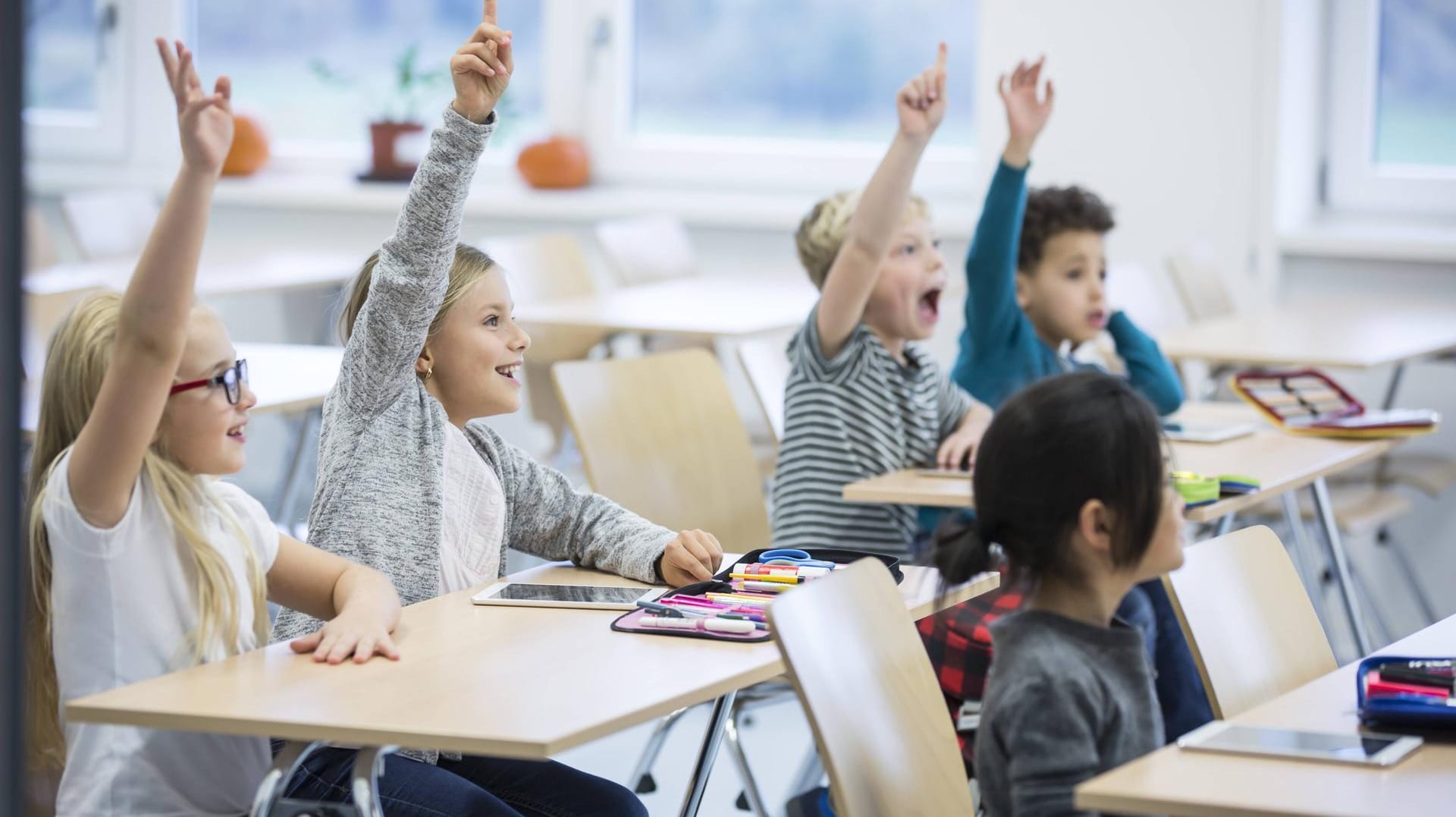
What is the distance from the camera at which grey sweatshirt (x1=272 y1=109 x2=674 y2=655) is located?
1.85 metres

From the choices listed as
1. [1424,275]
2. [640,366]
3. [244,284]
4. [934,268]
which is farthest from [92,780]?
[1424,275]

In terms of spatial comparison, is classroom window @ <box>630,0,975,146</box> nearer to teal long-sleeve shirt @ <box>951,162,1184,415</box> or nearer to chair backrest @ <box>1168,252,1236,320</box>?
chair backrest @ <box>1168,252,1236,320</box>

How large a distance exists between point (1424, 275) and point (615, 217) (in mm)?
2466

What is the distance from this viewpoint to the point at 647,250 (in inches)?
191

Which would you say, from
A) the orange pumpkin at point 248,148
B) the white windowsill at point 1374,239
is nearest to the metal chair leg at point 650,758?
the white windowsill at point 1374,239

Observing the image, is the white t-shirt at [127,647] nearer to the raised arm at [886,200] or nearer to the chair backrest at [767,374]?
the raised arm at [886,200]

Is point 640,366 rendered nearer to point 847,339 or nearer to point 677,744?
point 847,339

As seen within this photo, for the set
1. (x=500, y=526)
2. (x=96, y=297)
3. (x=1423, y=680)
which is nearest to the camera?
(x=1423, y=680)

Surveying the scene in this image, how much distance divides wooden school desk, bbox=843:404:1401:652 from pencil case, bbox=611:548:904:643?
314 mm

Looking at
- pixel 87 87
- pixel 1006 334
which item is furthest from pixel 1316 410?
pixel 87 87

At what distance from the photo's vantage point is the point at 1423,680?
1492mm

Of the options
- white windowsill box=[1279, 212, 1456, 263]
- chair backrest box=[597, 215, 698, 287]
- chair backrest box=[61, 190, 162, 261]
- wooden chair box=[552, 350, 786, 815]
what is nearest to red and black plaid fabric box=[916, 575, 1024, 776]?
wooden chair box=[552, 350, 786, 815]

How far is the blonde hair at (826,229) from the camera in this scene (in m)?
2.77

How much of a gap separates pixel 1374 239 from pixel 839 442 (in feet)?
8.42
